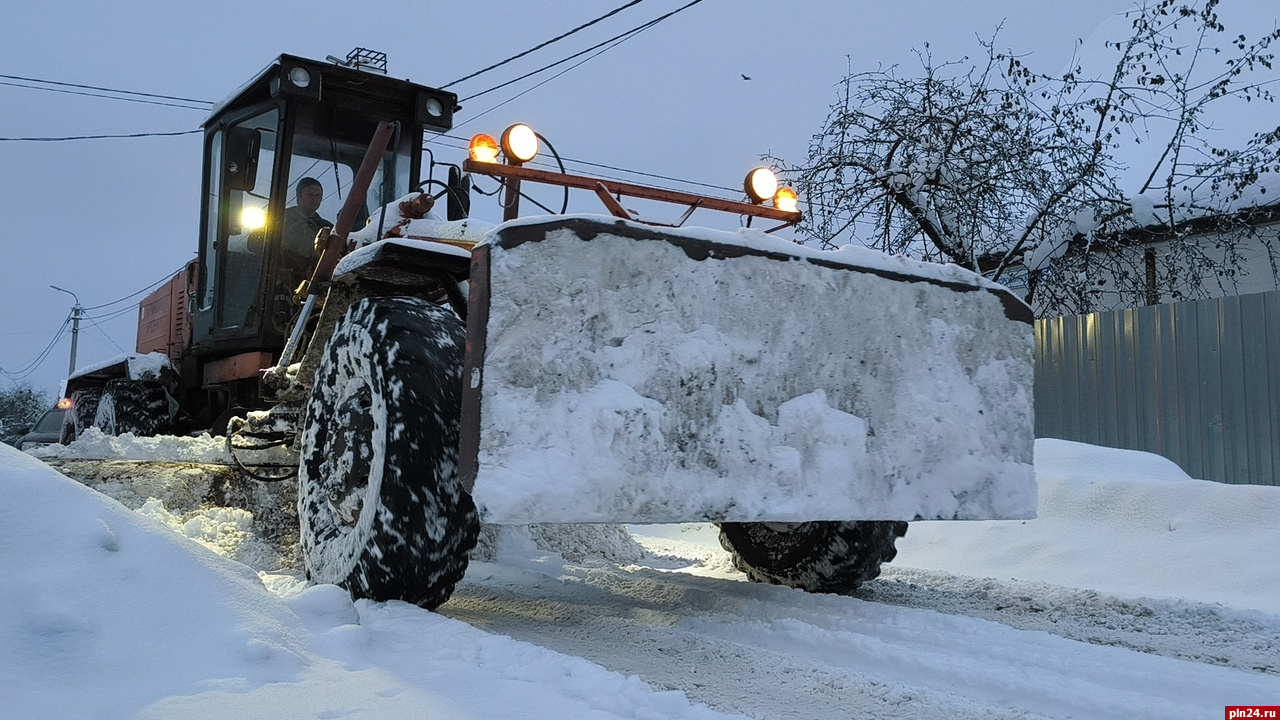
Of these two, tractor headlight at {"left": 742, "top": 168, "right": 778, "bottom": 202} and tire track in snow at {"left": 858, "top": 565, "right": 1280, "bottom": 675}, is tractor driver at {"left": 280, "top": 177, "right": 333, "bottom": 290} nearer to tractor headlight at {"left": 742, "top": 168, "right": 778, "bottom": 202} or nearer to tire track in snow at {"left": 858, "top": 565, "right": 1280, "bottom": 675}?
tractor headlight at {"left": 742, "top": 168, "right": 778, "bottom": 202}

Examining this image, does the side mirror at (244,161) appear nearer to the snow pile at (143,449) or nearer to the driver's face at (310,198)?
the driver's face at (310,198)

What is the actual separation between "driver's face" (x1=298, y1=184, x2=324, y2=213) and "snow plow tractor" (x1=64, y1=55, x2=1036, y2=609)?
1.35 m

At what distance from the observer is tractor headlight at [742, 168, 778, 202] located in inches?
145

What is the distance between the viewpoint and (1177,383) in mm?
7414

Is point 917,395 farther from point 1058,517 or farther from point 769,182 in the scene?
point 1058,517

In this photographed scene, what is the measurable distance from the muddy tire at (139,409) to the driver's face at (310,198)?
2037mm

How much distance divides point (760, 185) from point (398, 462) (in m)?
1.93

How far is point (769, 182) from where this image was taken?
372 cm

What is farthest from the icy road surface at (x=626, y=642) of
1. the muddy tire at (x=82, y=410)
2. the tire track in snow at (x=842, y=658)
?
the muddy tire at (x=82, y=410)

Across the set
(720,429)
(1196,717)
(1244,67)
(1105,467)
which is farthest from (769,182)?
(1244,67)

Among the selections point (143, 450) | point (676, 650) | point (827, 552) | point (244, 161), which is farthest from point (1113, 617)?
point (143, 450)

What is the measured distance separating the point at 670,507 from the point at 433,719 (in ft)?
2.99

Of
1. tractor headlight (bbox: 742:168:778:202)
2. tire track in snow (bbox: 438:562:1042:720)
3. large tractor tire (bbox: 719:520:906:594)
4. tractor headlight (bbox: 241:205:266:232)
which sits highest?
tractor headlight (bbox: 241:205:266:232)

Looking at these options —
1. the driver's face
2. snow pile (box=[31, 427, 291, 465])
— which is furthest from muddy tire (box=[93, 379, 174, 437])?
the driver's face
